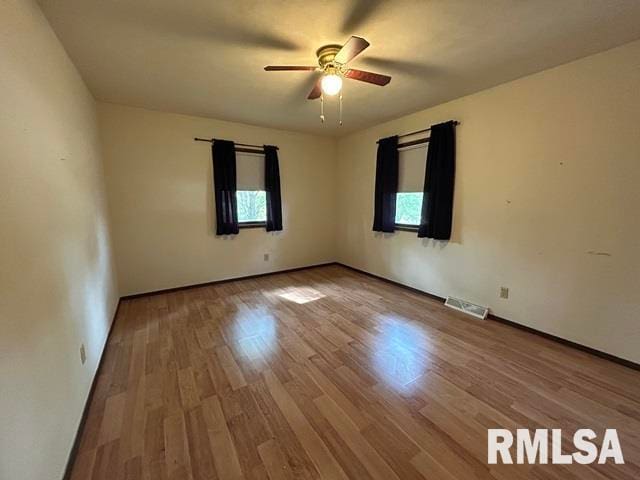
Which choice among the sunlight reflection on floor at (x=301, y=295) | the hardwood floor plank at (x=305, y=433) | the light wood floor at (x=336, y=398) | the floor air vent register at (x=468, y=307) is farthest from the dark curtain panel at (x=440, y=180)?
the hardwood floor plank at (x=305, y=433)

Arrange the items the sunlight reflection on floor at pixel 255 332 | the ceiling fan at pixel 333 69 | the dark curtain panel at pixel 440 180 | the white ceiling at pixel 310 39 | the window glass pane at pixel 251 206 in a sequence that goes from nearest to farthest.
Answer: the white ceiling at pixel 310 39
the ceiling fan at pixel 333 69
the sunlight reflection on floor at pixel 255 332
the dark curtain panel at pixel 440 180
the window glass pane at pixel 251 206

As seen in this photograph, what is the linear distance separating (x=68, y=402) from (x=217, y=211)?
9.19ft

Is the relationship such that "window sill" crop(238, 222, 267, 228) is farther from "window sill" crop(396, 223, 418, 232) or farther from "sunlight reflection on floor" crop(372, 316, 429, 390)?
"sunlight reflection on floor" crop(372, 316, 429, 390)

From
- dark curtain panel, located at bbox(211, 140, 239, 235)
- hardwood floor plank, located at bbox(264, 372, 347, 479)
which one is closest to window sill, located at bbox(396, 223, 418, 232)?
dark curtain panel, located at bbox(211, 140, 239, 235)

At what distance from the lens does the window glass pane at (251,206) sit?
417 centimetres

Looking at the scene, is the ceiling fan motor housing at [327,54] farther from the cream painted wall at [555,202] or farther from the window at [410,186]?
the window at [410,186]

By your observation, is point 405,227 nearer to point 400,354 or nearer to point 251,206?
point 400,354

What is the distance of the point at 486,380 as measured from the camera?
1890 millimetres

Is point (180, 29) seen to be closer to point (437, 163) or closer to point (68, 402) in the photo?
point (68, 402)

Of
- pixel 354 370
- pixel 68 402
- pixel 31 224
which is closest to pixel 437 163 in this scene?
pixel 354 370

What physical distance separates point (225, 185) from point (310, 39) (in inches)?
97.5

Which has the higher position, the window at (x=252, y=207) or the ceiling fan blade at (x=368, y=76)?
the ceiling fan blade at (x=368, y=76)

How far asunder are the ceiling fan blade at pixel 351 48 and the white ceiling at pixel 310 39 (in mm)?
144

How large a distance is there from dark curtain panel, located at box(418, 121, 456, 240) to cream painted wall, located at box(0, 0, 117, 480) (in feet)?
11.3
